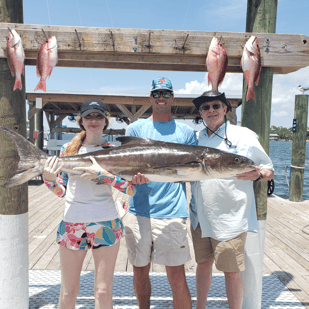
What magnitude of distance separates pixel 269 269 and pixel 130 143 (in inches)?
118

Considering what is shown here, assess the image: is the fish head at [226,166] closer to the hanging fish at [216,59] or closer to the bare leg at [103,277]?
the hanging fish at [216,59]

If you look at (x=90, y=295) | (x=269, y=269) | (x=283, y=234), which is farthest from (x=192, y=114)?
(x=90, y=295)

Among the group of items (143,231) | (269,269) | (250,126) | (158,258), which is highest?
(250,126)

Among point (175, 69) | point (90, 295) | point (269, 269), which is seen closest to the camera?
point (175, 69)

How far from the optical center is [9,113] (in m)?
2.73

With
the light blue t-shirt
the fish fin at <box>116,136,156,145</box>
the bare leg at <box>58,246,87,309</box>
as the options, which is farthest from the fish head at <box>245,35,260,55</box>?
the bare leg at <box>58,246,87,309</box>

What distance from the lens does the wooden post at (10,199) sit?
2729 mm

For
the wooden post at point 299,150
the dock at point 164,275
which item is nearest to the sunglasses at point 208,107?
the dock at point 164,275

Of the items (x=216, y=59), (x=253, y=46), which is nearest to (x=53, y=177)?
(x=216, y=59)

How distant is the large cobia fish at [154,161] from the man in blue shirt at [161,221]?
1.17ft

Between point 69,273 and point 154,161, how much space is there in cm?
116

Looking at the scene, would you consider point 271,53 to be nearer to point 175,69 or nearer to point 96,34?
point 175,69

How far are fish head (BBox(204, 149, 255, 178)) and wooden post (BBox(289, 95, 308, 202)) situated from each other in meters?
7.10

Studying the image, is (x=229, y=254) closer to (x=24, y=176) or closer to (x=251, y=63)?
(x=251, y=63)
